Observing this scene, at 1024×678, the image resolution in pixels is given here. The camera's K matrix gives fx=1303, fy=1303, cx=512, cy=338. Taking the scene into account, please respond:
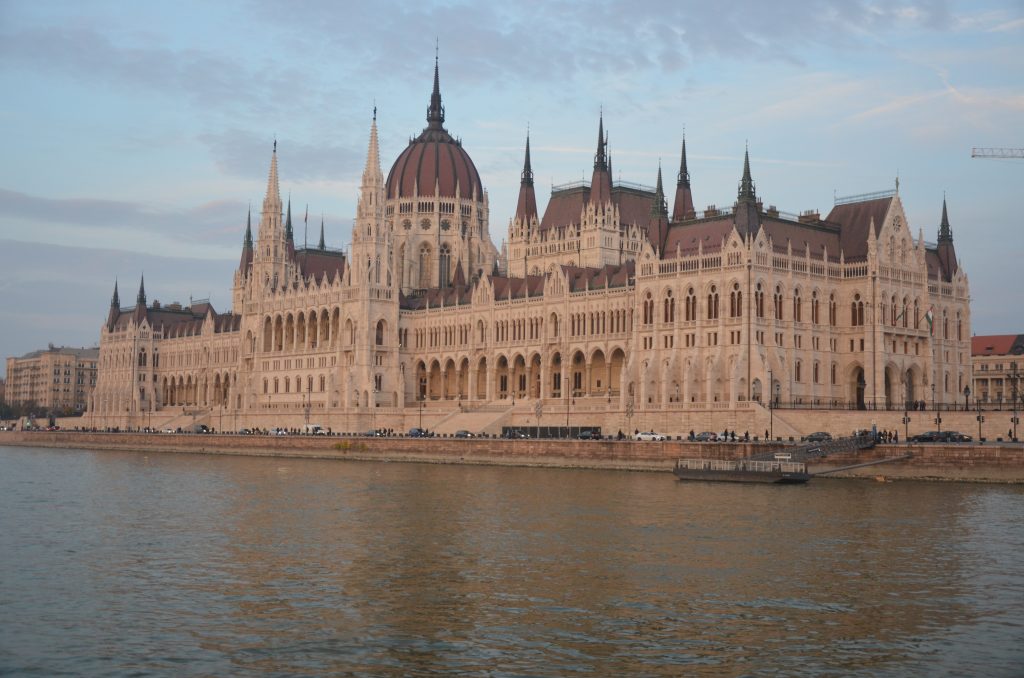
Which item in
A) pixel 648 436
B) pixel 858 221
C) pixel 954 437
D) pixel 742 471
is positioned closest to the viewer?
pixel 742 471

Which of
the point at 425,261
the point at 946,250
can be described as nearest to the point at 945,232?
the point at 946,250

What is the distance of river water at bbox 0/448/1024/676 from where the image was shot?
99.5ft

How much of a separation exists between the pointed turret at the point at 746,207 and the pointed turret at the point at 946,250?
20482 millimetres

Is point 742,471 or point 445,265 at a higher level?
point 445,265

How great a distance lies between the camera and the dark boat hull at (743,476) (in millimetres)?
75500

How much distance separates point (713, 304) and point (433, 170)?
63466 mm

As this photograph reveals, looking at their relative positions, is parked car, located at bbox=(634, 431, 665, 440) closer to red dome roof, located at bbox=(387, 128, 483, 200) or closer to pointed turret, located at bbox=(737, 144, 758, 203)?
pointed turret, located at bbox=(737, 144, 758, 203)

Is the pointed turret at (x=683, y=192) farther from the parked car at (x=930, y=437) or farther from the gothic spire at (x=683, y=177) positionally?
the parked car at (x=930, y=437)

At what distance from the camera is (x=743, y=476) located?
77312mm

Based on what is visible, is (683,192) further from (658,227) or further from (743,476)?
(743,476)

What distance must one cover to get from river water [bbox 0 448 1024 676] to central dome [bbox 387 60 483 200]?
9565cm

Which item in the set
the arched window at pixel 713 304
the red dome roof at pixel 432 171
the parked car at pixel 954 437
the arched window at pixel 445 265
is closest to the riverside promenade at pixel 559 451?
the parked car at pixel 954 437

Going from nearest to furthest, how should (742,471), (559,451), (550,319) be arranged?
(742,471), (559,451), (550,319)

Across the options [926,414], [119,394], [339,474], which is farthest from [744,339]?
[119,394]
